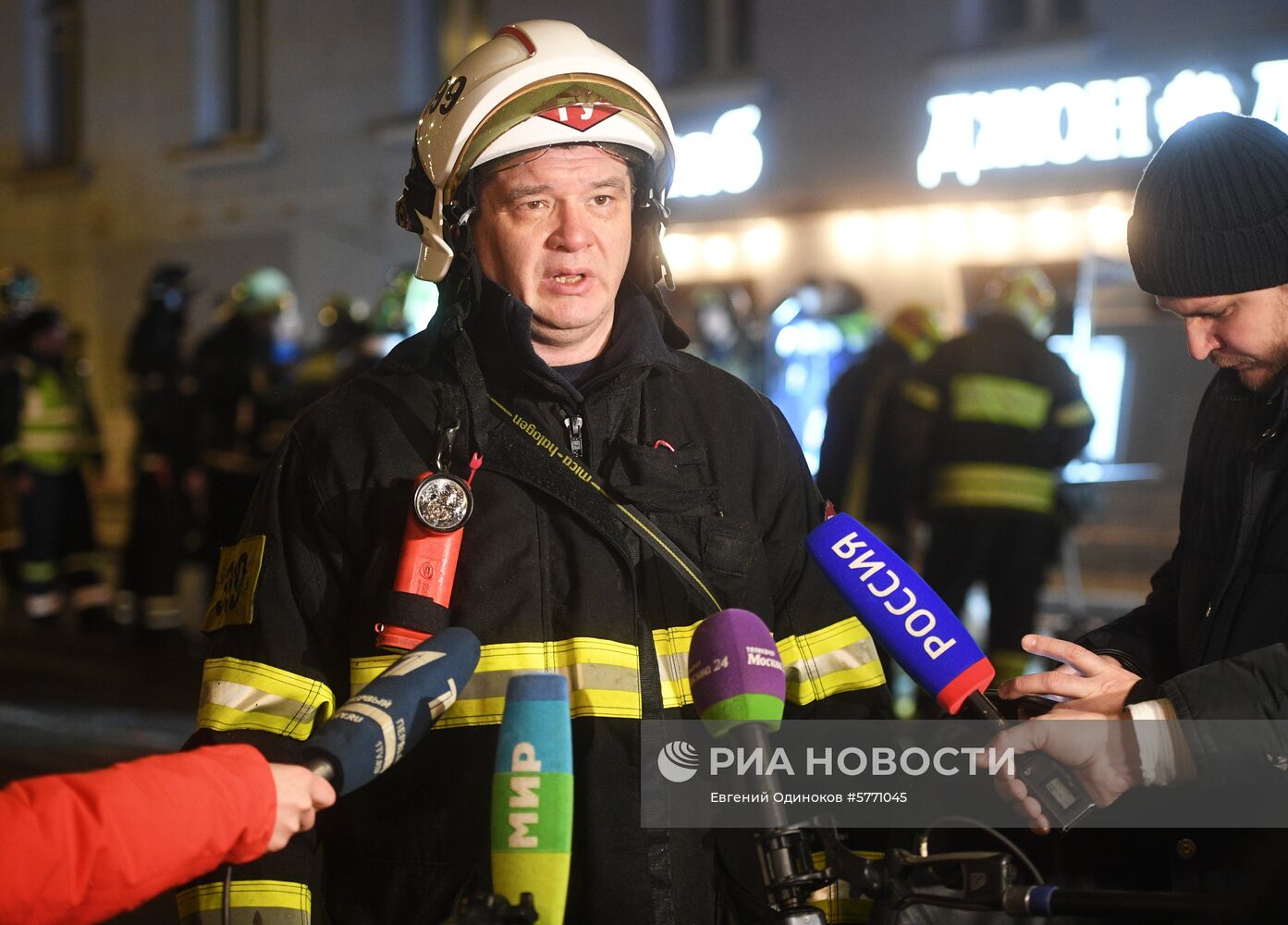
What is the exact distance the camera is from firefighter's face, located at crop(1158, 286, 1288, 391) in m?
2.21

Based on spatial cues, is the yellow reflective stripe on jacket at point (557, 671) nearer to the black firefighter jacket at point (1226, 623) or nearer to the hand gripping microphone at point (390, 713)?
the hand gripping microphone at point (390, 713)

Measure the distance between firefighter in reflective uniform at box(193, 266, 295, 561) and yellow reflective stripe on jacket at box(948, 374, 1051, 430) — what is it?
170 inches

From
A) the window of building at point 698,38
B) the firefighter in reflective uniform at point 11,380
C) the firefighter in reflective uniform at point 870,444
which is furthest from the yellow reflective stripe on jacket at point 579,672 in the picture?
the window of building at point 698,38

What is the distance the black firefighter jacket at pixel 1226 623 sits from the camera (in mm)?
1968

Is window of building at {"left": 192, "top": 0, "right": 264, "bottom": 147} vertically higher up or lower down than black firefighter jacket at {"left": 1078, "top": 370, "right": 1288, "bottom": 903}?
higher up

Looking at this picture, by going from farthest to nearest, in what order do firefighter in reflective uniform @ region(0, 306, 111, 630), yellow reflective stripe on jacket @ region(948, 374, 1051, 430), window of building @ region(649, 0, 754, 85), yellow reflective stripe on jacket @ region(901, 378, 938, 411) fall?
1. window of building @ region(649, 0, 754, 85)
2. firefighter in reflective uniform @ region(0, 306, 111, 630)
3. yellow reflective stripe on jacket @ region(901, 378, 938, 411)
4. yellow reflective stripe on jacket @ region(948, 374, 1051, 430)

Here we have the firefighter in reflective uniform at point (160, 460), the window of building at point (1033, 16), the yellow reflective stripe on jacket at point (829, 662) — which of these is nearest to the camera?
the yellow reflective stripe on jacket at point (829, 662)

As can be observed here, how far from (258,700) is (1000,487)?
4.91 meters

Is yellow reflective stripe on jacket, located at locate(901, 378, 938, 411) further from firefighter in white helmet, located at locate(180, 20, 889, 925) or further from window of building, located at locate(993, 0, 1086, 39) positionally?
window of building, located at locate(993, 0, 1086, 39)

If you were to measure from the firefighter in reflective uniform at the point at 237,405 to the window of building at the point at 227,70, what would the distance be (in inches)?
348

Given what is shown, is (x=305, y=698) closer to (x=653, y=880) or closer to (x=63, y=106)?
(x=653, y=880)

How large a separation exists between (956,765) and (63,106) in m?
20.2

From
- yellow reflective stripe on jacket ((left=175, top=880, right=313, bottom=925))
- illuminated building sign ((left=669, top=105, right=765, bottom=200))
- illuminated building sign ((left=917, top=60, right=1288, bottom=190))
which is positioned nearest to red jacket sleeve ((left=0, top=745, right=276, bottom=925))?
yellow reflective stripe on jacket ((left=175, top=880, right=313, bottom=925))

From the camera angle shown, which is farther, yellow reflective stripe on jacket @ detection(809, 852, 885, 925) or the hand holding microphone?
yellow reflective stripe on jacket @ detection(809, 852, 885, 925)
